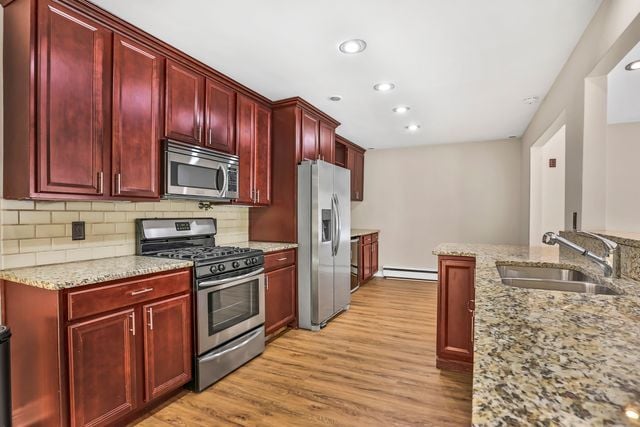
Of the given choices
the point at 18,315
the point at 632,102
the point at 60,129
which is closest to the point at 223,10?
the point at 60,129

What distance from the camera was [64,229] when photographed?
212cm

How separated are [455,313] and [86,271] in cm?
246

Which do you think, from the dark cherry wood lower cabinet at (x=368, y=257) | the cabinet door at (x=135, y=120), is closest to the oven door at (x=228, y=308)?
the cabinet door at (x=135, y=120)

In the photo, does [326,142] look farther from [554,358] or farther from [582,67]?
[554,358]

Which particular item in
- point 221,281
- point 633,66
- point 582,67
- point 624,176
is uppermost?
point 633,66

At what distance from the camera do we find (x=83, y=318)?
5.49 feet

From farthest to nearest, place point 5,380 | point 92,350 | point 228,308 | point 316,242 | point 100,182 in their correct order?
point 316,242
point 228,308
point 100,182
point 92,350
point 5,380

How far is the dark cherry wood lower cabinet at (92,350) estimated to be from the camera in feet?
5.32

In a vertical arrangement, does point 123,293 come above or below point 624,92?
below

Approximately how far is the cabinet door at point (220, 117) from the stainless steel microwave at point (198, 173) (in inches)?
4.4

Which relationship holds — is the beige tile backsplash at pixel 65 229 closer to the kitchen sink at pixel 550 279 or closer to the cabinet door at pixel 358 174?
the kitchen sink at pixel 550 279

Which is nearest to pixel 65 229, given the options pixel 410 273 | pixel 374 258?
pixel 374 258

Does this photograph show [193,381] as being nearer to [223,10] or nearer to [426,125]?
[223,10]

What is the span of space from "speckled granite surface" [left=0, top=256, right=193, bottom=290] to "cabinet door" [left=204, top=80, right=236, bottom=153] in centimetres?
110
